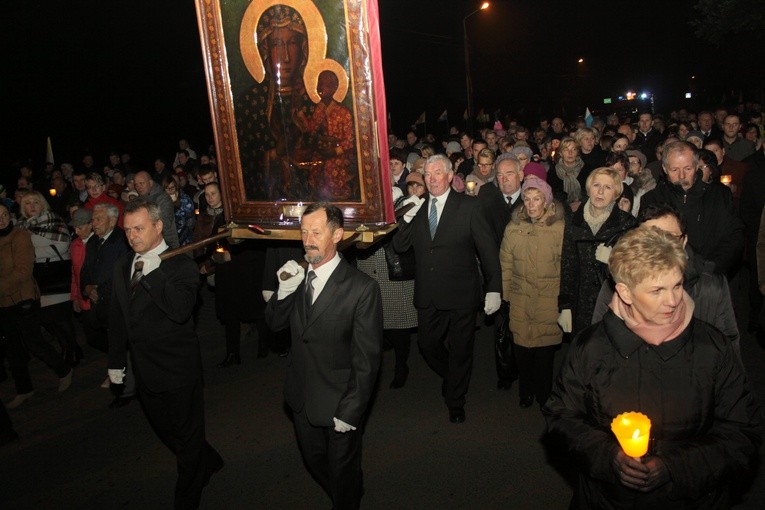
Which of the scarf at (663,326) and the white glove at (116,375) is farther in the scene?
the white glove at (116,375)

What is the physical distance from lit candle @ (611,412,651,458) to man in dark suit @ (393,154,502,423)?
282 cm

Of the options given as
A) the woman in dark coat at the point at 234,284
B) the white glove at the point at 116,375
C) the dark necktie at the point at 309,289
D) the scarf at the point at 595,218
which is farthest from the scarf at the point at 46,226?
the scarf at the point at 595,218

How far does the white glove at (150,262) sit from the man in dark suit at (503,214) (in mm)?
2965

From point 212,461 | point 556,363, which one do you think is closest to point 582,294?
point 556,363

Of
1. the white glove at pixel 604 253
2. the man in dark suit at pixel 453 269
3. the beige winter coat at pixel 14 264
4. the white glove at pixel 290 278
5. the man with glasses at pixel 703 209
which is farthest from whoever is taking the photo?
the beige winter coat at pixel 14 264

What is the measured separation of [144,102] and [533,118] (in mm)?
22661

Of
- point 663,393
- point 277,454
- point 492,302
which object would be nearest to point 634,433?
point 663,393

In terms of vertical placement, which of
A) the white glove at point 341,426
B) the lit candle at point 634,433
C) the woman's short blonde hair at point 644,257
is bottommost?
the white glove at point 341,426

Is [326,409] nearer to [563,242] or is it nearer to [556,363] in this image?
[563,242]

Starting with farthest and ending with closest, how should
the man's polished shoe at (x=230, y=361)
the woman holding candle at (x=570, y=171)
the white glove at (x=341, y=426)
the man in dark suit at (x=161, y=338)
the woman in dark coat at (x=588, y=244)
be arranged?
the woman holding candle at (x=570, y=171)
the man's polished shoe at (x=230, y=361)
the woman in dark coat at (x=588, y=244)
the man in dark suit at (x=161, y=338)
the white glove at (x=341, y=426)

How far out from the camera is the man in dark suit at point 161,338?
3.91m

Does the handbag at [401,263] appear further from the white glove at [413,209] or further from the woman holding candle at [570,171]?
the woman holding candle at [570,171]

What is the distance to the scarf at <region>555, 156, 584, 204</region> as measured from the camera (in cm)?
771

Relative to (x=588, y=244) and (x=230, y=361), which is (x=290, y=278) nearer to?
(x=588, y=244)
